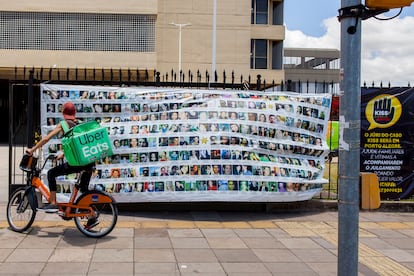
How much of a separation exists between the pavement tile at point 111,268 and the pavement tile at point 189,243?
1061mm

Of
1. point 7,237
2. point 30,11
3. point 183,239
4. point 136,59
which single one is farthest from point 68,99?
point 30,11

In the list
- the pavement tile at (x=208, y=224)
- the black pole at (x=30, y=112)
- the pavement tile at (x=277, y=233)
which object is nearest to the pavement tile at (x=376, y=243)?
the pavement tile at (x=277, y=233)

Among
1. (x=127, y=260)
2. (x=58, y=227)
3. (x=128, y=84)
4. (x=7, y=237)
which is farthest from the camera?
(x=128, y=84)

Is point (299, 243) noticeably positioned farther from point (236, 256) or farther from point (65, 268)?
point (65, 268)

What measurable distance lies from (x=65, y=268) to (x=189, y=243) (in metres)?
1.88

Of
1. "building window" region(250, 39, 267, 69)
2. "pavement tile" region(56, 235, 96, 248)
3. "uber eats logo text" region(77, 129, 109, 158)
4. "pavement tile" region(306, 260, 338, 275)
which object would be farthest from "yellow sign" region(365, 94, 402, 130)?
"building window" region(250, 39, 267, 69)

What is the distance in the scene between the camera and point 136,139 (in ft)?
28.0

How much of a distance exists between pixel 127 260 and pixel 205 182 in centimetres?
276

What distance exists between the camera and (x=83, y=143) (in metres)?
6.82

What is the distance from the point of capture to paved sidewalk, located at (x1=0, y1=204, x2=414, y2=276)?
5.87 metres

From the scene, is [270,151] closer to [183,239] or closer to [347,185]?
[183,239]

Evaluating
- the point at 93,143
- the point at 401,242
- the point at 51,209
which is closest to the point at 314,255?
the point at 401,242

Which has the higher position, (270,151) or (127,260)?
(270,151)

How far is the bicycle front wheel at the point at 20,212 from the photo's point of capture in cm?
721
